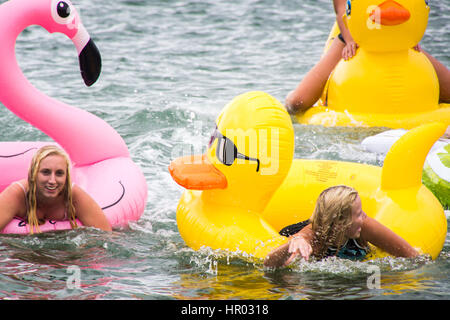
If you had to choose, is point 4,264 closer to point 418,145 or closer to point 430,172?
point 418,145

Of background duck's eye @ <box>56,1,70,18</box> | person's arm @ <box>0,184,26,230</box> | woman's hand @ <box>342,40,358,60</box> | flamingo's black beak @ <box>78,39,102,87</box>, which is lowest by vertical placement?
person's arm @ <box>0,184,26,230</box>

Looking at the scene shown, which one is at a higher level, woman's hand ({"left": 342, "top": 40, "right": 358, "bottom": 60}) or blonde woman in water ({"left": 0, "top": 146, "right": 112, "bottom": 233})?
woman's hand ({"left": 342, "top": 40, "right": 358, "bottom": 60})

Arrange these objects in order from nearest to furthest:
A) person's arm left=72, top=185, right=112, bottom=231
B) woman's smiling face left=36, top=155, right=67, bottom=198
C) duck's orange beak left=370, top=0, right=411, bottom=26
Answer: woman's smiling face left=36, top=155, right=67, bottom=198
person's arm left=72, top=185, right=112, bottom=231
duck's orange beak left=370, top=0, right=411, bottom=26

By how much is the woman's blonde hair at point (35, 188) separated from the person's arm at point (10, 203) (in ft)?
0.19

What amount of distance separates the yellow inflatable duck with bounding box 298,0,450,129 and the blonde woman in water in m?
3.04

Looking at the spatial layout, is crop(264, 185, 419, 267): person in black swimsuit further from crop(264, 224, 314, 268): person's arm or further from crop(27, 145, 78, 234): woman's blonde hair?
crop(27, 145, 78, 234): woman's blonde hair

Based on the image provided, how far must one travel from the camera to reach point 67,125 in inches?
207

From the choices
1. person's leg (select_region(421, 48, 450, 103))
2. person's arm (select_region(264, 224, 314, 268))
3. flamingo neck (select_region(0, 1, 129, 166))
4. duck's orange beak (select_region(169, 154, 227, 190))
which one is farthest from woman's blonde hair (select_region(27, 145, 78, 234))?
person's leg (select_region(421, 48, 450, 103))

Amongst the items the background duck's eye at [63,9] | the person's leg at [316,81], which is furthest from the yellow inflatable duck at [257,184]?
the person's leg at [316,81]

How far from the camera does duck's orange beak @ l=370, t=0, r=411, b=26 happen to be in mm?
6348

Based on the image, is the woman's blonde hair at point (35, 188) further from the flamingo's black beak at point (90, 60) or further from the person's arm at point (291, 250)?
the person's arm at point (291, 250)

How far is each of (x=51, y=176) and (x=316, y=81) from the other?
3520 millimetres

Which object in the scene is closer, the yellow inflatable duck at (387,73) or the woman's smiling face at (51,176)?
the woman's smiling face at (51,176)

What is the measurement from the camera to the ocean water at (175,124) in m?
3.96
